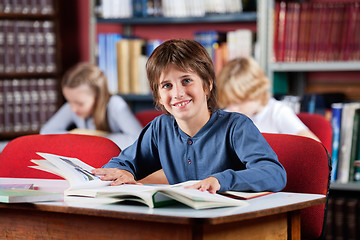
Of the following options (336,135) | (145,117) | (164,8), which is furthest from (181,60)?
(164,8)

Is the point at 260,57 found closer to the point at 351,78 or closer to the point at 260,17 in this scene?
the point at 260,17

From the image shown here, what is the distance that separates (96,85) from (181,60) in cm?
167

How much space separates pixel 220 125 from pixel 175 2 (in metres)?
2.06

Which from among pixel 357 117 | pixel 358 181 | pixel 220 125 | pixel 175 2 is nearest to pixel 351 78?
pixel 357 117

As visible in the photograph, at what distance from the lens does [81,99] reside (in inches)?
125

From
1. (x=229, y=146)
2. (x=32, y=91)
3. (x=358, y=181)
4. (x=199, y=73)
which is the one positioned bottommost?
(x=358, y=181)

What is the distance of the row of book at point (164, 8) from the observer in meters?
3.44

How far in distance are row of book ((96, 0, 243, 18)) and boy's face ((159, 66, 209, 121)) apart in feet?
6.14

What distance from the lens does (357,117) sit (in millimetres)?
3014

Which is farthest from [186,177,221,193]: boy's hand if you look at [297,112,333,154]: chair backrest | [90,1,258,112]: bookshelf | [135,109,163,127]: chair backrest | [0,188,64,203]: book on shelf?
[90,1,258,112]: bookshelf

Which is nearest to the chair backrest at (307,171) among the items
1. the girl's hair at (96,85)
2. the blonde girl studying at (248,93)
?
the blonde girl studying at (248,93)

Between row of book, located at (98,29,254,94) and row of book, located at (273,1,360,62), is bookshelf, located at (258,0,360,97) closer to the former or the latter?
row of book, located at (273,1,360,62)

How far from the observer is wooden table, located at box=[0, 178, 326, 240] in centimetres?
111

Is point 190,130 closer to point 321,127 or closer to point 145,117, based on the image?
point 321,127
